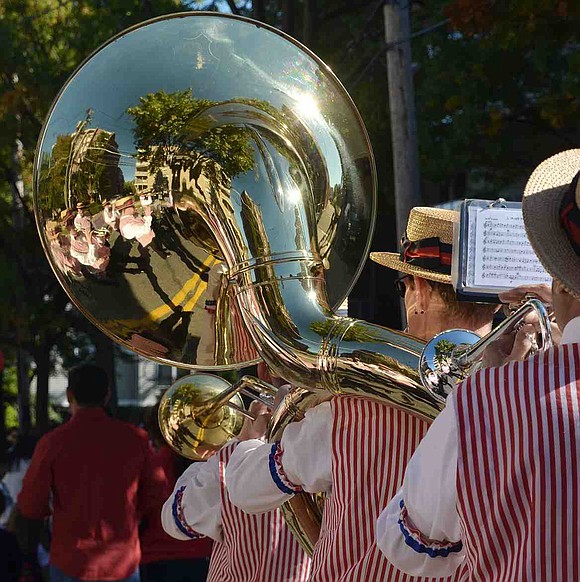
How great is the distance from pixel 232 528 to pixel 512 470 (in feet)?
5.70

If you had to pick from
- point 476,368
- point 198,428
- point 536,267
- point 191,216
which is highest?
point 191,216

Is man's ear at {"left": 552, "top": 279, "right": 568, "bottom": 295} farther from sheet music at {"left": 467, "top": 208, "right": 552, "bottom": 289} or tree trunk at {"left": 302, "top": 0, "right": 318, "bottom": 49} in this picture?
tree trunk at {"left": 302, "top": 0, "right": 318, "bottom": 49}

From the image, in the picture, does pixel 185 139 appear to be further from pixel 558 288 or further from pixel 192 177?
pixel 558 288

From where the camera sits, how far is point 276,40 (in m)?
2.47

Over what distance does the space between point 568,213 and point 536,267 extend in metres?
0.51

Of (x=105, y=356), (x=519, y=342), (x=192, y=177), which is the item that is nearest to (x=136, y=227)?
(x=192, y=177)

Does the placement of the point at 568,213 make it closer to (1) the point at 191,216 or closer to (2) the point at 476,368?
(2) the point at 476,368

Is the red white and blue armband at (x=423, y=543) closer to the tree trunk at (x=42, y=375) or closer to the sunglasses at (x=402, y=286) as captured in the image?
the sunglasses at (x=402, y=286)

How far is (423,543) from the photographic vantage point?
169 cm

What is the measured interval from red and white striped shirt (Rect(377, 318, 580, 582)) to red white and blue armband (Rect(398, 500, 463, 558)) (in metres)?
0.05

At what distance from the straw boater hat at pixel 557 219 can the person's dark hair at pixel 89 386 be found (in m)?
3.56

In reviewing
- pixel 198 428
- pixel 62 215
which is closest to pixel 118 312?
pixel 62 215

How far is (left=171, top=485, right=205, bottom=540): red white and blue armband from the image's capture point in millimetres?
3340

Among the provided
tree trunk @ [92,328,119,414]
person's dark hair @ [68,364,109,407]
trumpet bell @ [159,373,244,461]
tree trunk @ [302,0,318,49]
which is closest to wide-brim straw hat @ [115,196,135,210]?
trumpet bell @ [159,373,244,461]
